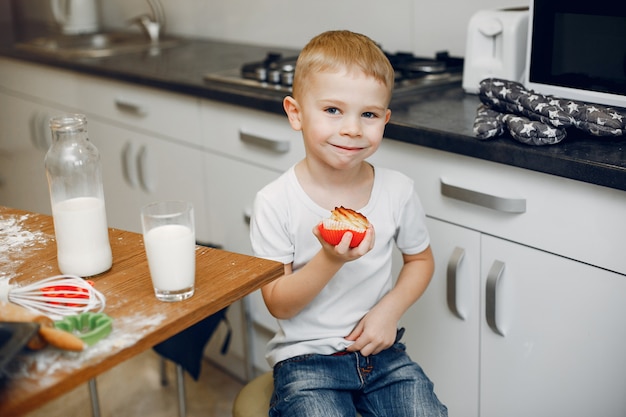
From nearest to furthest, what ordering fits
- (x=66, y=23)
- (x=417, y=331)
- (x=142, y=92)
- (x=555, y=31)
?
(x=555, y=31), (x=417, y=331), (x=142, y=92), (x=66, y=23)

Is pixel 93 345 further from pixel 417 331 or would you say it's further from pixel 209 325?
pixel 209 325

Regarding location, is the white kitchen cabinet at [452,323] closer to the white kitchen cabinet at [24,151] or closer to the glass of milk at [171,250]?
the glass of milk at [171,250]

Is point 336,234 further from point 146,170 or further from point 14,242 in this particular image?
point 146,170

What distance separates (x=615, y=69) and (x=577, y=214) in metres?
0.33

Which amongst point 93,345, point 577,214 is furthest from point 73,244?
point 577,214

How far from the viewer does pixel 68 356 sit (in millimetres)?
826

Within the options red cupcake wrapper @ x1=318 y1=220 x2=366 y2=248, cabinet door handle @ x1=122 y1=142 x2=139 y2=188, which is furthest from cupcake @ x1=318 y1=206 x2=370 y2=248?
cabinet door handle @ x1=122 y1=142 x2=139 y2=188

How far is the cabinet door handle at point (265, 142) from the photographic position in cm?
192

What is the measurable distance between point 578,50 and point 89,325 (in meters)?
1.14

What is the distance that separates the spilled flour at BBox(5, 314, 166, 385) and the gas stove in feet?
3.80

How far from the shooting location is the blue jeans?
1.20m

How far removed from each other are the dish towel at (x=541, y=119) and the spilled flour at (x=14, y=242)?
Answer: 806mm

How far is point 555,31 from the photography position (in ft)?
5.26

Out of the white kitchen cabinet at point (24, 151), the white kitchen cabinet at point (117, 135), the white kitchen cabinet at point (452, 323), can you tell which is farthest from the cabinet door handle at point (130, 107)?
the white kitchen cabinet at point (452, 323)
